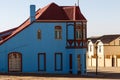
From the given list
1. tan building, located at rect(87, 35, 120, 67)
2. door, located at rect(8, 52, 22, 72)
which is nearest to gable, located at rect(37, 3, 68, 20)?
door, located at rect(8, 52, 22, 72)

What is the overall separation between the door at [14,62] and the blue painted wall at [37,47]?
36cm

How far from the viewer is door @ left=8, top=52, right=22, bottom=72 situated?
4897 centimetres

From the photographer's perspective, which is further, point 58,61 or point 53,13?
point 53,13

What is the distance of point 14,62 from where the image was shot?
49.0 metres

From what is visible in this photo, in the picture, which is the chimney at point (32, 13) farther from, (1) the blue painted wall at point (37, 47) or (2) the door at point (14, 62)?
(2) the door at point (14, 62)

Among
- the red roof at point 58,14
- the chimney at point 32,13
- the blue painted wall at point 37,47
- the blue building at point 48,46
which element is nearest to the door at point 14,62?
the blue building at point 48,46

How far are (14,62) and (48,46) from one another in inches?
169

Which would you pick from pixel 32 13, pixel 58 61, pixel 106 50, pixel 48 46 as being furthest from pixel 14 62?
pixel 106 50

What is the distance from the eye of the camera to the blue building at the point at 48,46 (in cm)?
4903

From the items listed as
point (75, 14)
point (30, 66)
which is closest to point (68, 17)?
point (75, 14)

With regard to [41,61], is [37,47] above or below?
above

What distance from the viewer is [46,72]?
163 feet

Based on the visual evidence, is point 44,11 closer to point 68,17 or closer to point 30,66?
point 68,17

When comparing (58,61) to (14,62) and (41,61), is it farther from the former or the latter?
(14,62)
